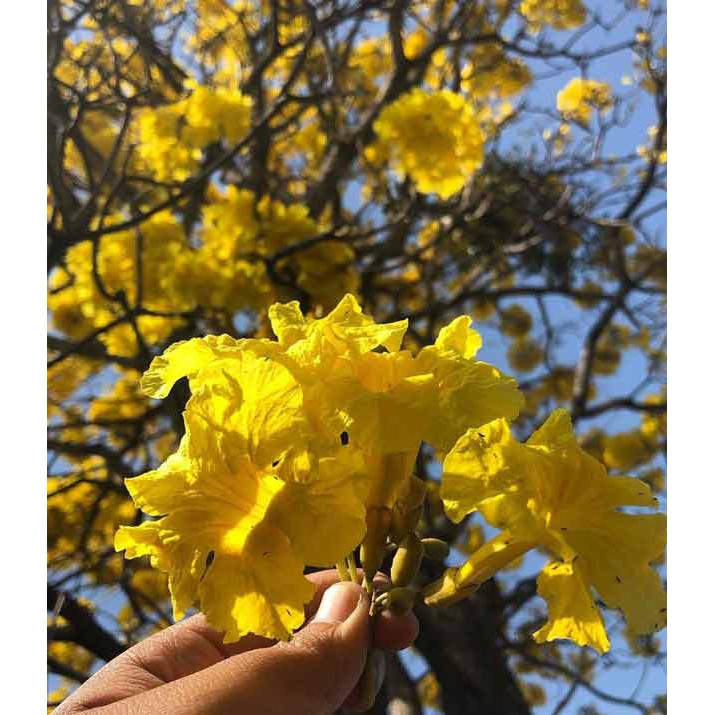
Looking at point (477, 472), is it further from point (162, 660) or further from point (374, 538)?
point (162, 660)

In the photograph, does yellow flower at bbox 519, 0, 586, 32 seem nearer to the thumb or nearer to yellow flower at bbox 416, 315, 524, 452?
yellow flower at bbox 416, 315, 524, 452

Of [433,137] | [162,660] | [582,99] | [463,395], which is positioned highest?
[582,99]

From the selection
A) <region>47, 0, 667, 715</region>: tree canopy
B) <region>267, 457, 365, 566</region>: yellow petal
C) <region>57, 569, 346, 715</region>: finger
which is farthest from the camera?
<region>47, 0, 667, 715</region>: tree canopy

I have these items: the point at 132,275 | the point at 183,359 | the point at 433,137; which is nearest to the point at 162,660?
the point at 183,359

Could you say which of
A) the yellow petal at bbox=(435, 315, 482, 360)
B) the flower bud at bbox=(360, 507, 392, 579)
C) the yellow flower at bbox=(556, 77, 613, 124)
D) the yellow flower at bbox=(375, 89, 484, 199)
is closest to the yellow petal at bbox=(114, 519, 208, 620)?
the flower bud at bbox=(360, 507, 392, 579)

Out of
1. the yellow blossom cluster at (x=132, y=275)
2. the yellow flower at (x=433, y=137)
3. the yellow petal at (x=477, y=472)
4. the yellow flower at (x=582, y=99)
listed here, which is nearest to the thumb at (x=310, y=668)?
the yellow petal at (x=477, y=472)

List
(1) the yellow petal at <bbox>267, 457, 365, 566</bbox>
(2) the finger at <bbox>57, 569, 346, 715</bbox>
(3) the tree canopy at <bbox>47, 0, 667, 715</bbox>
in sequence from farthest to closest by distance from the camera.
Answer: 1. (3) the tree canopy at <bbox>47, 0, 667, 715</bbox>
2. (2) the finger at <bbox>57, 569, 346, 715</bbox>
3. (1) the yellow petal at <bbox>267, 457, 365, 566</bbox>

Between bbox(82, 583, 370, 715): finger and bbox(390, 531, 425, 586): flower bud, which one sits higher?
bbox(390, 531, 425, 586): flower bud

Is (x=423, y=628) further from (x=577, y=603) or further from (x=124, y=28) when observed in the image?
(x=124, y=28)
